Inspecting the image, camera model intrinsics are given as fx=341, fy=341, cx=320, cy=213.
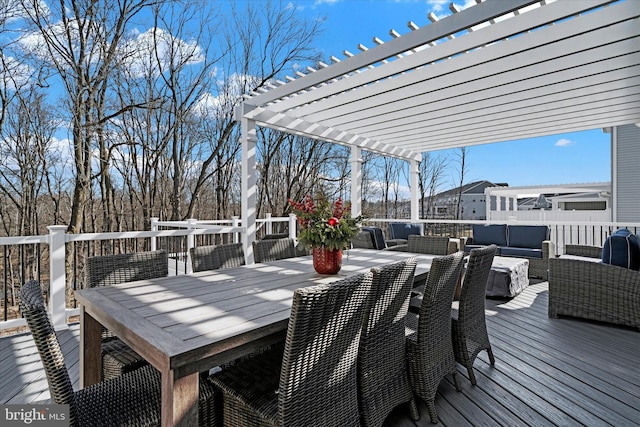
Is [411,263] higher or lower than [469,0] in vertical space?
lower

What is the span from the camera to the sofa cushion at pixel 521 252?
589 centimetres

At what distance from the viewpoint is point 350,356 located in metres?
1.59

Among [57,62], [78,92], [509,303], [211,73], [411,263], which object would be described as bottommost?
[509,303]

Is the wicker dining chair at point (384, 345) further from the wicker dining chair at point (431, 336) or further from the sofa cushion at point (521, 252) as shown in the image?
the sofa cushion at point (521, 252)

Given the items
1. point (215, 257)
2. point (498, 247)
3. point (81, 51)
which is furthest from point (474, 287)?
point (81, 51)

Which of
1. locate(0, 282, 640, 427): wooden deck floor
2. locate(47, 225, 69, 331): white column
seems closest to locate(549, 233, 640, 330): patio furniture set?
locate(0, 282, 640, 427): wooden deck floor

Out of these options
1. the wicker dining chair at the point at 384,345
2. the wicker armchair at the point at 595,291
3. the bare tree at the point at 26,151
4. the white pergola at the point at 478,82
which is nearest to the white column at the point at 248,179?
the white pergola at the point at 478,82

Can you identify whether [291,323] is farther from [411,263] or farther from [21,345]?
[21,345]

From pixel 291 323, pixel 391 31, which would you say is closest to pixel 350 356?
pixel 291 323

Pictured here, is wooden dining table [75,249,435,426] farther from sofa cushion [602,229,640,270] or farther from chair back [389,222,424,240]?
chair back [389,222,424,240]

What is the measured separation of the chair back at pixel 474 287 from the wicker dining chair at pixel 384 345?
60cm

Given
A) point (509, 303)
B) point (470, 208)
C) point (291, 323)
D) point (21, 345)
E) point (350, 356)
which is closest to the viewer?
point (291, 323)

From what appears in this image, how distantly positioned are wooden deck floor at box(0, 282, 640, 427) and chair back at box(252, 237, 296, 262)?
1.67m

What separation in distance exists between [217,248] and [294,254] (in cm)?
97
